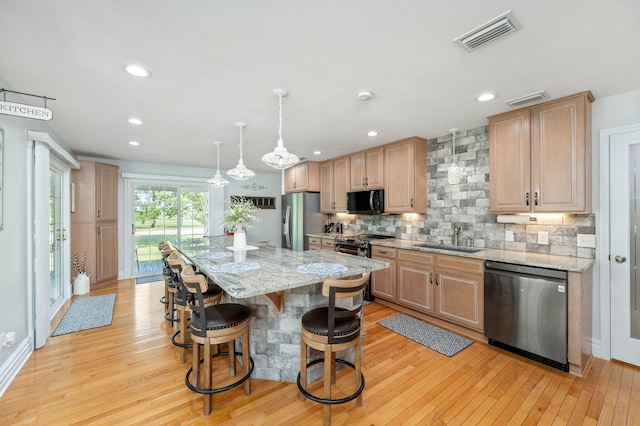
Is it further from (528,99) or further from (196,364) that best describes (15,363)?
(528,99)

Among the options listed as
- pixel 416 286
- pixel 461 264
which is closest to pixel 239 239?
pixel 416 286

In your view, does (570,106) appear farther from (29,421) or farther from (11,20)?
(29,421)

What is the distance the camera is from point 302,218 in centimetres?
566

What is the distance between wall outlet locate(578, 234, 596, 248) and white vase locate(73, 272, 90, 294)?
6.74 metres

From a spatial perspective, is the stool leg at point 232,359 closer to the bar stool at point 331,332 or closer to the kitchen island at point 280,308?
the kitchen island at point 280,308

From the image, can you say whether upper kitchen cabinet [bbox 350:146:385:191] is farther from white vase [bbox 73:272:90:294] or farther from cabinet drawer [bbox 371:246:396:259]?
white vase [bbox 73:272:90:294]

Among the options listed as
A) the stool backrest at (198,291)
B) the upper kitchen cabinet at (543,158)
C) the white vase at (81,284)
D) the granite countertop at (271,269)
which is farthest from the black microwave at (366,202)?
the white vase at (81,284)

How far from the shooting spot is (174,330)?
3139 millimetres

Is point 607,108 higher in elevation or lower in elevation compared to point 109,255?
higher

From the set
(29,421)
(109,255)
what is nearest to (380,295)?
(29,421)

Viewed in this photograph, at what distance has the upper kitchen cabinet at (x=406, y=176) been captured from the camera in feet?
12.9

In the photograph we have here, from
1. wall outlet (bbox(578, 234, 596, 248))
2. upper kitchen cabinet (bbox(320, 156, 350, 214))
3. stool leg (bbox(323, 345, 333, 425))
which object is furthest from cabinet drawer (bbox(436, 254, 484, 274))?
upper kitchen cabinet (bbox(320, 156, 350, 214))

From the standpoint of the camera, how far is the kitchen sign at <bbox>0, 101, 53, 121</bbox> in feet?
5.35

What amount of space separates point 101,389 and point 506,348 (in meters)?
3.53
